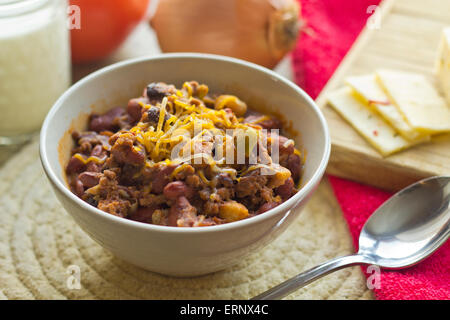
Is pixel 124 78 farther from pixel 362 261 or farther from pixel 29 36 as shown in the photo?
pixel 362 261

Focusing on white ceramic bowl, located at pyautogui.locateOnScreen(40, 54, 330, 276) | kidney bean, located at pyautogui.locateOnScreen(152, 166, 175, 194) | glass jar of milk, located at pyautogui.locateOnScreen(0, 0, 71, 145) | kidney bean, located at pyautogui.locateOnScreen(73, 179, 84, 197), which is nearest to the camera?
white ceramic bowl, located at pyautogui.locateOnScreen(40, 54, 330, 276)

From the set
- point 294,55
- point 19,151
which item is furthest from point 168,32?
point 19,151

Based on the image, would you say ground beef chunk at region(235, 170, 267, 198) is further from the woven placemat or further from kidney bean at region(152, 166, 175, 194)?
the woven placemat

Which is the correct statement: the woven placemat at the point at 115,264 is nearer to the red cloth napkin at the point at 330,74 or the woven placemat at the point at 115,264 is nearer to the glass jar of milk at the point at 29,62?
the red cloth napkin at the point at 330,74

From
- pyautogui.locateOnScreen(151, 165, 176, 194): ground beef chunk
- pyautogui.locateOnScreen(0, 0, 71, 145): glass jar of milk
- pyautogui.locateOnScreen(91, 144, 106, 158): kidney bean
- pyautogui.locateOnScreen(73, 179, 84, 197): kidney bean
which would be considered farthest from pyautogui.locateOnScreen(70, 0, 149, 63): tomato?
pyautogui.locateOnScreen(151, 165, 176, 194): ground beef chunk

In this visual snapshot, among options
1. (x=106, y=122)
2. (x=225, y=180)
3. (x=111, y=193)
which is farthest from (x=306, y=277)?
(x=106, y=122)

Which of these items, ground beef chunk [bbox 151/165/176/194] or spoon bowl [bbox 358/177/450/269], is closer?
ground beef chunk [bbox 151/165/176/194]

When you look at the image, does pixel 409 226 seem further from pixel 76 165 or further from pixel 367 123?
pixel 76 165
